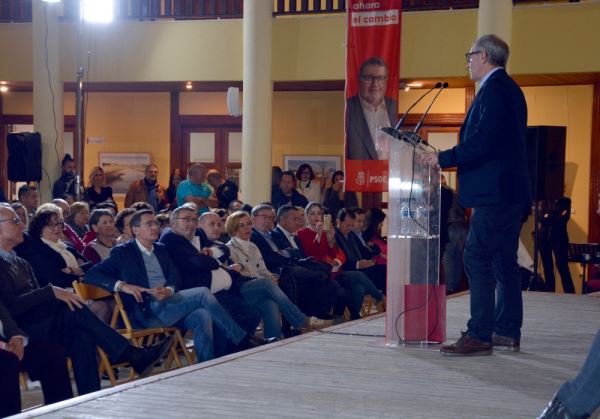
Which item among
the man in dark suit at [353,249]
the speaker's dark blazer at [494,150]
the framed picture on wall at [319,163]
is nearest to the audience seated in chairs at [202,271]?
the speaker's dark blazer at [494,150]

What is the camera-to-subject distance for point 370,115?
37.4 ft

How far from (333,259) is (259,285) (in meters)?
2.15

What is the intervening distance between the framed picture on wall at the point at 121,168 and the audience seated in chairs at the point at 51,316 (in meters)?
10.6

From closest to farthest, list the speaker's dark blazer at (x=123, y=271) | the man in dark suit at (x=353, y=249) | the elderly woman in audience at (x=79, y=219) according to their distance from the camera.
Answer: the speaker's dark blazer at (x=123, y=271) < the elderly woman in audience at (x=79, y=219) < the man in dark suit at (x=353, y=249)

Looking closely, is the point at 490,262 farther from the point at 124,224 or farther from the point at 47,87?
the point at 47,87

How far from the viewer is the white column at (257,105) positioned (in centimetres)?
1239

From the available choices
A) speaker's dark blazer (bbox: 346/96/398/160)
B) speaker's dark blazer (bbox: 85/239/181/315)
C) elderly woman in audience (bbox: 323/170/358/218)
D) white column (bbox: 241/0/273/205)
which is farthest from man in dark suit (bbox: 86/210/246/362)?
elderly woman in audience (bbox: 323/170/358/218)

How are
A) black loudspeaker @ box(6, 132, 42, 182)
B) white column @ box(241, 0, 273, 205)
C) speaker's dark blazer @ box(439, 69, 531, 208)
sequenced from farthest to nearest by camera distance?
black loudspeaker @ box(6, 132, 42, 182) → white column @ box(241, 0, 273, 205) → speaker's dark blazer @ box(439, 69, 531, 208)

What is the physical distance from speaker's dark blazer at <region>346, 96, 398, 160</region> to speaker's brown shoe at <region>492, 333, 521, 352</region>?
20.0ft

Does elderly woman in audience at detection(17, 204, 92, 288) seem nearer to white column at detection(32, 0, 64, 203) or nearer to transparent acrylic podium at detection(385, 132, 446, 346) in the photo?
transparent acrylic podium at detection(385, 132, 446, 346)

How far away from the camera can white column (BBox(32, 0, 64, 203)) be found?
13344 millimetres

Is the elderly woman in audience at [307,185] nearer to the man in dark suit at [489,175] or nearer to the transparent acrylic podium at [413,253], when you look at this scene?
the transparent acrylic podium at [413,253]

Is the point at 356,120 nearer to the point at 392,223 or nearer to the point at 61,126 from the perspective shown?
the point at 61,126

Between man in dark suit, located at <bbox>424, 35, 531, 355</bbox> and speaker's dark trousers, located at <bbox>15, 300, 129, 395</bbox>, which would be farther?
speaker's dark trousers, located at <bbox>15, 300, 129, 395</bbox>
